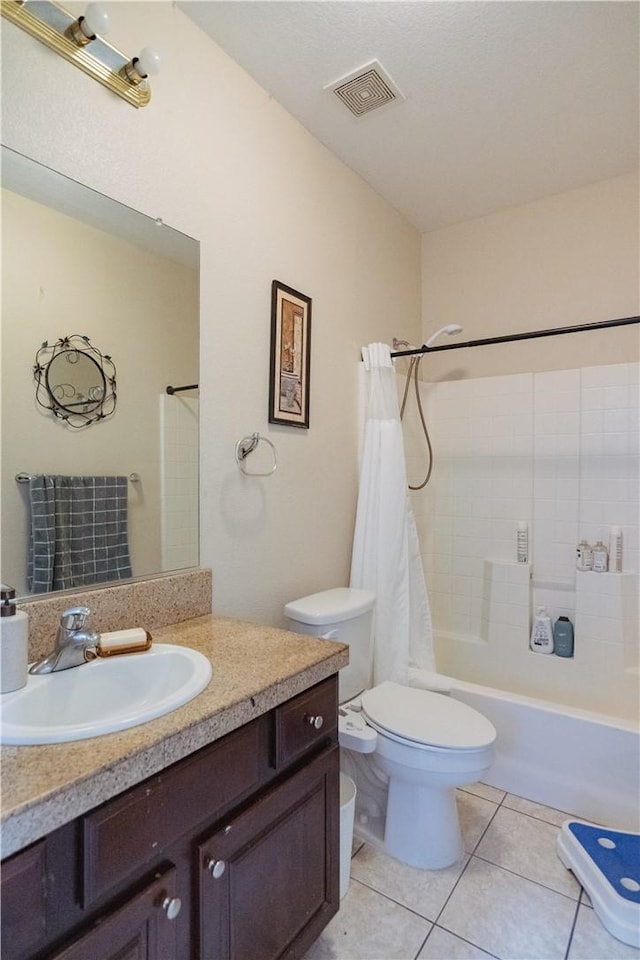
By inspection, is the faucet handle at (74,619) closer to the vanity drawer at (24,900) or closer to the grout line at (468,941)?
the vanity drawer at (24,900)

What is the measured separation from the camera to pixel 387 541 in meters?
2.10

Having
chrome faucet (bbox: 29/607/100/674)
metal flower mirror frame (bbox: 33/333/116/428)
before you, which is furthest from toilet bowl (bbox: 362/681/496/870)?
metal flower mirror frame (bbox: 33/333/116/428)

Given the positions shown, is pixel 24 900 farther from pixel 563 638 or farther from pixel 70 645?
pixel 563 638

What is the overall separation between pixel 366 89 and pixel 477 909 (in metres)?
2.66

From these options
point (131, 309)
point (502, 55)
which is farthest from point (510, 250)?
point (131, 309)

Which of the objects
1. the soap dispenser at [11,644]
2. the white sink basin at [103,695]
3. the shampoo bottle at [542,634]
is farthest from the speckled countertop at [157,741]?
the shampoo bottle at [542,634]

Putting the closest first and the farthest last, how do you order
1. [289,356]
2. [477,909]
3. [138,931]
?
[138,931] < [477,909] < [289,356]

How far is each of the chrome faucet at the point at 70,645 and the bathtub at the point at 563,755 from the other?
1454mm

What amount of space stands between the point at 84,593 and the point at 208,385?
2.29ft

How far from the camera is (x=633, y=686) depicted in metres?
2.10

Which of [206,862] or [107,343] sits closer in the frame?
[206,862]

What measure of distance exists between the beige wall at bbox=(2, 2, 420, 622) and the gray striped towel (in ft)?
0.93

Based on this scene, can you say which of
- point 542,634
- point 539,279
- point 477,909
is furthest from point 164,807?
point 539,279

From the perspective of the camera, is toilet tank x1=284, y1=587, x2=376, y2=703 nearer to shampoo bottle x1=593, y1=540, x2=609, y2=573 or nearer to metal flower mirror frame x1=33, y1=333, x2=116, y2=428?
metal flower mirror frame x1=33, y1=333, x2=116, y2=428
